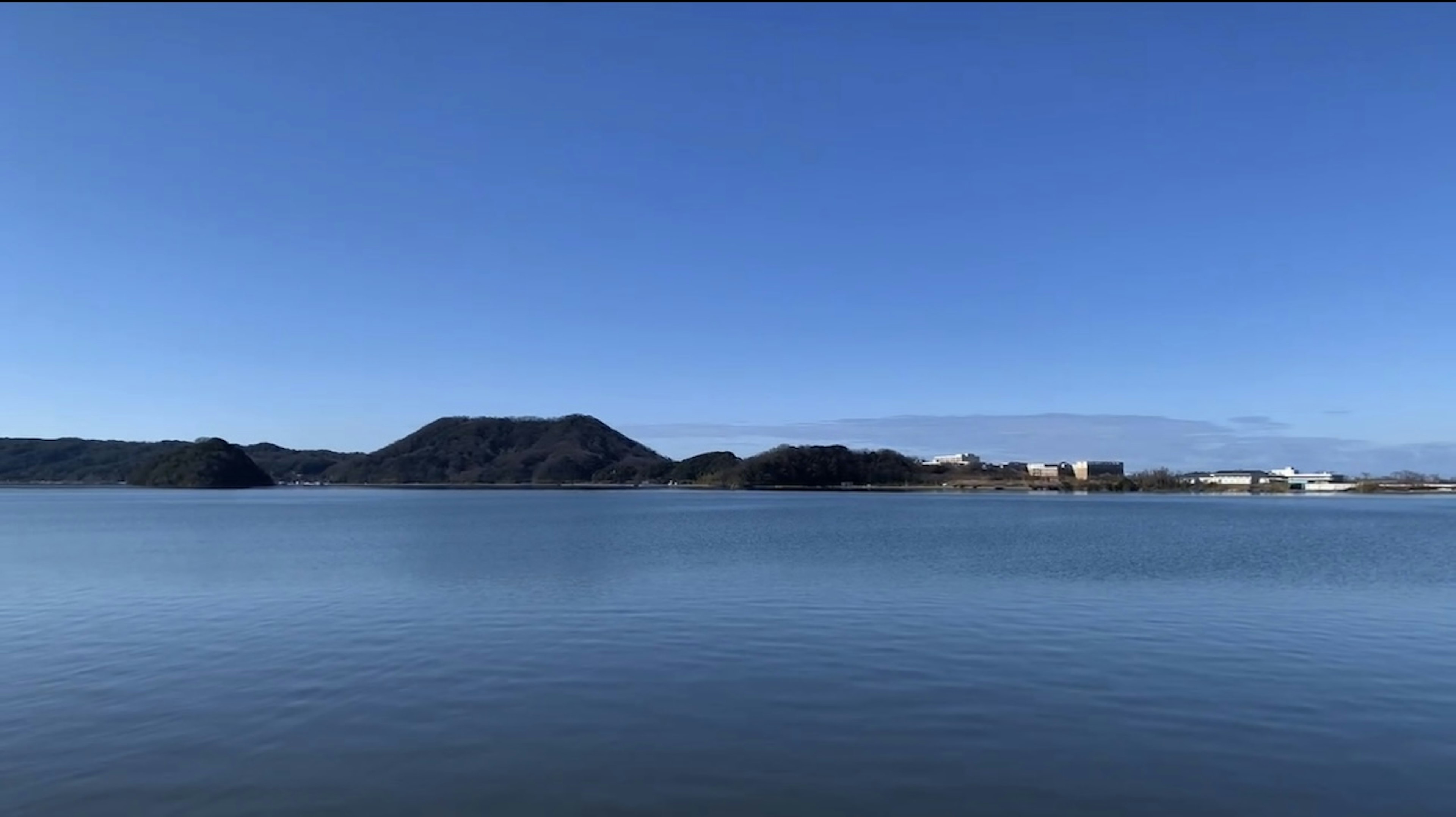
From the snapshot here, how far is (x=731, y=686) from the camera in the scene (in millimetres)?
13062

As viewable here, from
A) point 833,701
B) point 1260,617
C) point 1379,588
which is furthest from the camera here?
point 1379,588

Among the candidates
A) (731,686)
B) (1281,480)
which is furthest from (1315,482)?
(731,686)

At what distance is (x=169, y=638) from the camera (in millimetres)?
17172

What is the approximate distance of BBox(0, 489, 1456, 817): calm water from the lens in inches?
347

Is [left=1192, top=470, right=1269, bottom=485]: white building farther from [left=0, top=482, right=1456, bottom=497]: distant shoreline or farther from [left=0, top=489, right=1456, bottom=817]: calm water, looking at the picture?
[left=0, top=489, right=1456, bottom=817]: calm water

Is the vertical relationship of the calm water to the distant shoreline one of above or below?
below

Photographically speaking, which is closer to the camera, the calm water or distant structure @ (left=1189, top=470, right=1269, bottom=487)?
the calm water

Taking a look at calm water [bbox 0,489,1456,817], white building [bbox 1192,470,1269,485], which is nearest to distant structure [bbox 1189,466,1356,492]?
white building [bbox 1192,470,1269,485]

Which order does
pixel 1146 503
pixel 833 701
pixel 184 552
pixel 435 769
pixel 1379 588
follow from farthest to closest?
pixel 1146 503, pixel 184 552, pixel 1379 588, pixel 833 701, pixel 435 769

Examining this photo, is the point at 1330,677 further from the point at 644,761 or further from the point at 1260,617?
the point at 644,761

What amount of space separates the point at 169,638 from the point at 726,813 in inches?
543

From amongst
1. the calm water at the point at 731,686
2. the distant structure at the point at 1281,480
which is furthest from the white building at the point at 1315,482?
the calm water at the point at 731,686

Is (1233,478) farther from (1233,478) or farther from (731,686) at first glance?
(731,686)

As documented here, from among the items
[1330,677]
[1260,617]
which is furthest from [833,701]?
Result: [1260,617]
